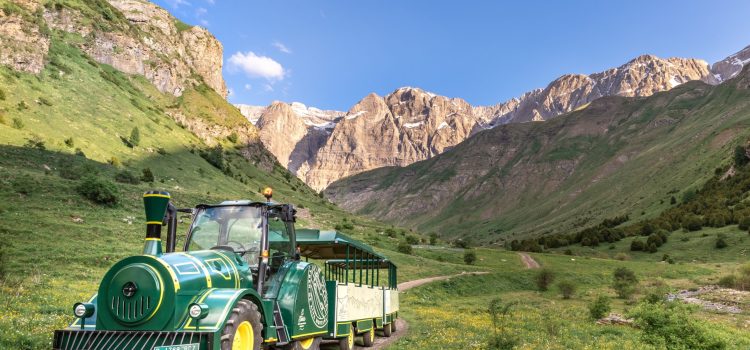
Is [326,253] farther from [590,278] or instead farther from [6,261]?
[590,278]

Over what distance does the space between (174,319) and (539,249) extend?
106277 mm

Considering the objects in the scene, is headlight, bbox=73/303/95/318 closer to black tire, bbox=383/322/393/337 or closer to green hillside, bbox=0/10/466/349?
green hillside, bbox=0/10/466/349

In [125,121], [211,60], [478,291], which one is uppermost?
[211,60]

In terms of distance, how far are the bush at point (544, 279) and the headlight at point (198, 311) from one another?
5801 centimetres

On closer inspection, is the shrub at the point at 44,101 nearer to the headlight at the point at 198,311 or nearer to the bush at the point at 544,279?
the bush at the point at 544,279

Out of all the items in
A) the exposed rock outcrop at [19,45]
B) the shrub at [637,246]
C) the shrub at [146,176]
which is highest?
the exposed rock outcrop at [19,45]

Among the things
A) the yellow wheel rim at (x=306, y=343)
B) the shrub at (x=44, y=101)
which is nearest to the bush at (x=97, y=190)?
the shrub at (x=44, y=101)

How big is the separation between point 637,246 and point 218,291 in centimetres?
9821

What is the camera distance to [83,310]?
8.38 metres

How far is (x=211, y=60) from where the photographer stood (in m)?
170

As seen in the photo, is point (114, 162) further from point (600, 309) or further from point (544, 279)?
point (600, 309)

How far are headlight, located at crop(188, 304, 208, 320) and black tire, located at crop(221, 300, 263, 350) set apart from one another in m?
0.47

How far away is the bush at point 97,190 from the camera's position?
43.7 metres

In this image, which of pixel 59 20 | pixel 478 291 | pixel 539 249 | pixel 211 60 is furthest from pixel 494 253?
pixel 211 60
